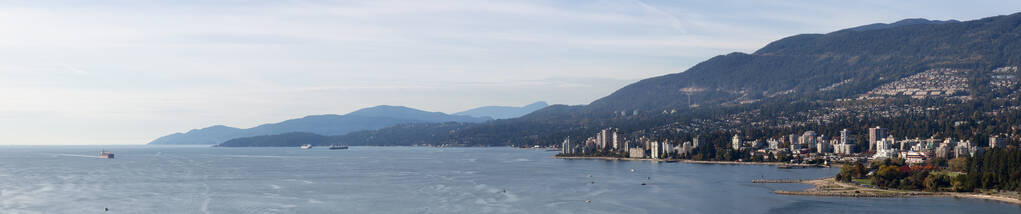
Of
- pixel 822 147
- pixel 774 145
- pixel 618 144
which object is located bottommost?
pixel 822 147

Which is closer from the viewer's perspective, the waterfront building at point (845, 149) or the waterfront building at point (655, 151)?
the waterfront building at point (845, 149)

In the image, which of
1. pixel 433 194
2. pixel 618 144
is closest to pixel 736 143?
pixel 618 144

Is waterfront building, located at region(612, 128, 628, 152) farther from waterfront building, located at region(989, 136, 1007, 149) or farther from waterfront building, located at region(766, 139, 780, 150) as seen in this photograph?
waterfront building, located at region(989, 136, 1007, 149)

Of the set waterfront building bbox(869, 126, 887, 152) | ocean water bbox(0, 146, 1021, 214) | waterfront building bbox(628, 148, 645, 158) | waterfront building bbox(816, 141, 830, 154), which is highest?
waterfront building bbox(869, 126, 887, 152)

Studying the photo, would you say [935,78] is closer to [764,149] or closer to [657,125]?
[657,125]

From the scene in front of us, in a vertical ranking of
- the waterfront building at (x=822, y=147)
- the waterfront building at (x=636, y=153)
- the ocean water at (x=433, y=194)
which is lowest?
the ocean water at (x=433, y=194)

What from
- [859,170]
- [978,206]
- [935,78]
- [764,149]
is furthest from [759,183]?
[935,78]

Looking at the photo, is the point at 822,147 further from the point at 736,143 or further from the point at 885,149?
the point at 736,143

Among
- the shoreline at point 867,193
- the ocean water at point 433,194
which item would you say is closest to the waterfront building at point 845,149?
the ocean water at point 433,194

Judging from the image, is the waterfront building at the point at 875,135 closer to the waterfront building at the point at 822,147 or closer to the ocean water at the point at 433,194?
the waterfront building at the point at 822,147

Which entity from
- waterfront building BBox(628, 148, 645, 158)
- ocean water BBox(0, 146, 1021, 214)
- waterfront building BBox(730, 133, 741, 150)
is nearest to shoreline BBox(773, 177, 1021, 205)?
ocean water BBox(0, 146, 1021, 214)

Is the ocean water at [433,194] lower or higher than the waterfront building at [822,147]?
lower
